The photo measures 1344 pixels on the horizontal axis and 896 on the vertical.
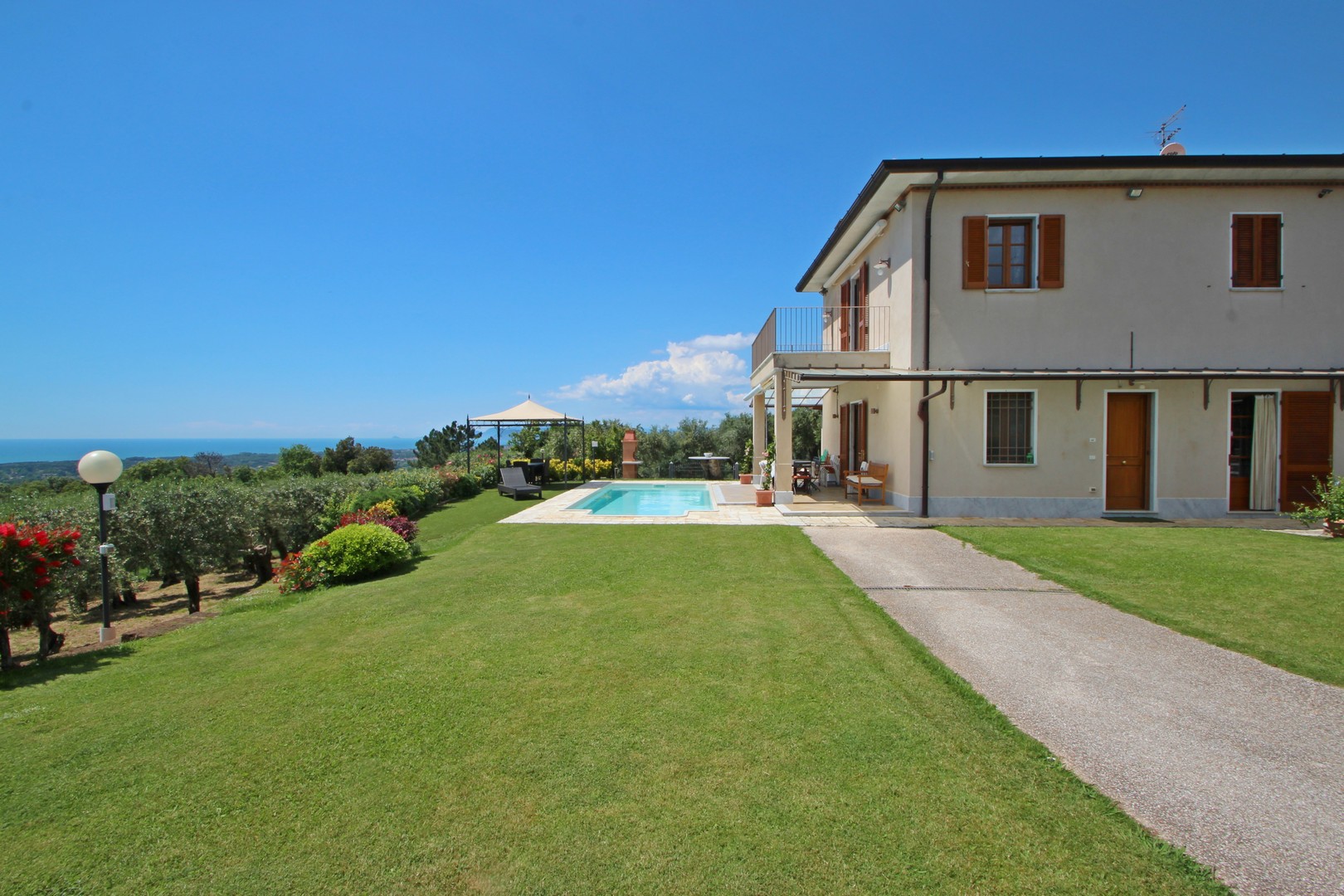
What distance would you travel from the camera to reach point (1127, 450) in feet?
41.3

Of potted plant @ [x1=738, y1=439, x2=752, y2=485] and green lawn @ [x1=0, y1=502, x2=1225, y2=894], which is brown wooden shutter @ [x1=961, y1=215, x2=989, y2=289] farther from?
potted plant @ [x1=738, y1=439, x2=752, y2=485]

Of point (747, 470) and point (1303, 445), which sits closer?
point (1303, 445)

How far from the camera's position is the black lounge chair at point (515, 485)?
59.0ft

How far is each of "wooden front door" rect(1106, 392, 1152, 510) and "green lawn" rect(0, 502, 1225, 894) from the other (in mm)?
10060

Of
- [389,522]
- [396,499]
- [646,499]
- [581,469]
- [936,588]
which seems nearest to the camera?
[936,588]

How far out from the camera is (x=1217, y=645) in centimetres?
521

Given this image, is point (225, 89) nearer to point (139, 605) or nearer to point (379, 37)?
point (379, 37)

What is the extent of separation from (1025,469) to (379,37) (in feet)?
49.8

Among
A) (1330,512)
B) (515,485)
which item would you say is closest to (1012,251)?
(1330,512)

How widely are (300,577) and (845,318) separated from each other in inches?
587

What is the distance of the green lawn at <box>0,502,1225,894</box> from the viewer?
2.52 meters

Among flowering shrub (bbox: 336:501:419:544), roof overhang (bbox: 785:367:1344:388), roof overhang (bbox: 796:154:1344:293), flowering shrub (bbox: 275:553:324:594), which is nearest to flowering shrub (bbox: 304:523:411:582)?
flowering shrub (bbox: 275:553:324:594)

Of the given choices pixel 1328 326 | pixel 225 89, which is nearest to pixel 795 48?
Result: pixel 225 89

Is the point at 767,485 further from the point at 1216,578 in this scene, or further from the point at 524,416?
the point at 524,416
